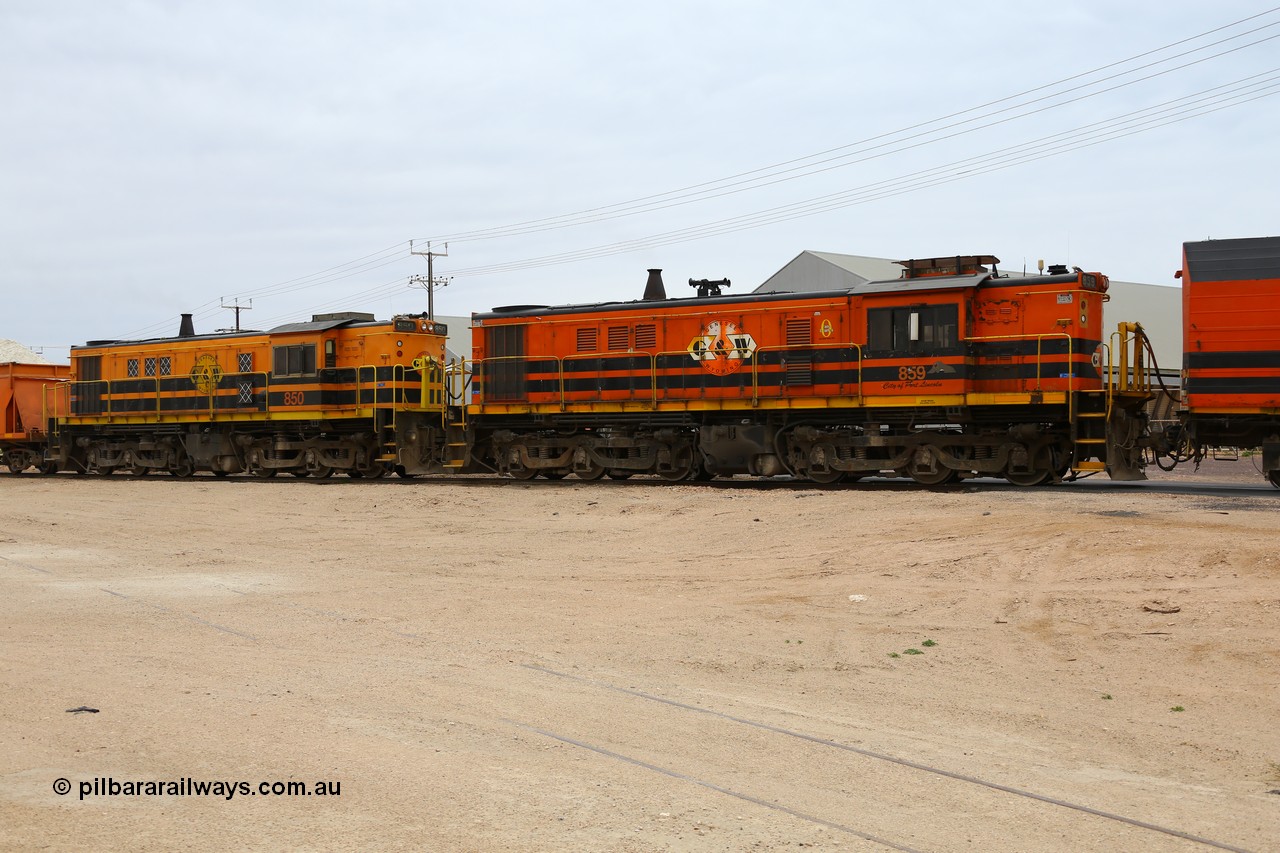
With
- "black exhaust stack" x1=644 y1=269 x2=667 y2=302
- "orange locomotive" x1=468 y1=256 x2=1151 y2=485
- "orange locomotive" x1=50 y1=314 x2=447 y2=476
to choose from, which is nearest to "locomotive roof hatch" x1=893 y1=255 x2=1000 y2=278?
"orange locomotive" x1=468 y1=256 x2=1151 y2=485

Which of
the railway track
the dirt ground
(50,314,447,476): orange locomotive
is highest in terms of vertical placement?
(50,314,447,476): orange locomotive

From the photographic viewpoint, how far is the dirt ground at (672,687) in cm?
503

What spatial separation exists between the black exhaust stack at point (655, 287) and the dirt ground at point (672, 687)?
9.67 m

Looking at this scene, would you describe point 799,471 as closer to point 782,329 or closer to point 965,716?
point 782,329

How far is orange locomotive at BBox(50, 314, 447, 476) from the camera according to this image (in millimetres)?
26625

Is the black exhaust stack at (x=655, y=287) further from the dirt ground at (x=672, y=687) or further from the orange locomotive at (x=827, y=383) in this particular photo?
the dirt ground at (x=672, y=687)

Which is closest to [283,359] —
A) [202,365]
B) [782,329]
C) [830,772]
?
[202,365]

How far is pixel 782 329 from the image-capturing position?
2169 cm

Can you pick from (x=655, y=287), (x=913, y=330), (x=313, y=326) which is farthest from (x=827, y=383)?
(x=313, y=326)

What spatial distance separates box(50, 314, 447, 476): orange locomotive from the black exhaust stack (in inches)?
231

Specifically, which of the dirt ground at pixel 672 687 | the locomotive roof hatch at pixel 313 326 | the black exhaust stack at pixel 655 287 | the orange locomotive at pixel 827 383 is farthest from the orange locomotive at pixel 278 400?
the dirt ground at pixel 672 687

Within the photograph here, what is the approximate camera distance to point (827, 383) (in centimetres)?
2098

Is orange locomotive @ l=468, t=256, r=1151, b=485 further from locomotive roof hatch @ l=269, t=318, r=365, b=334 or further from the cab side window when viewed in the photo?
locomotive roof hatch @ l=269, t=318, r=365, b=334

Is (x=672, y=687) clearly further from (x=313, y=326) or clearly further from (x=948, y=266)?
(x=313, y=326)
